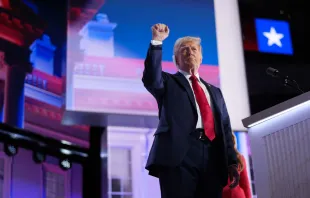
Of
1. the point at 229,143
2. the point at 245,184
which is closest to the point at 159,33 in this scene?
the point at 229,143

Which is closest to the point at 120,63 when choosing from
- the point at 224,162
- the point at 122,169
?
the point at 122,169

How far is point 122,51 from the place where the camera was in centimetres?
408

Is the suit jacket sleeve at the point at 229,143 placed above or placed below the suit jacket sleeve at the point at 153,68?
below

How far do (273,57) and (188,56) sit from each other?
2285 millimetres

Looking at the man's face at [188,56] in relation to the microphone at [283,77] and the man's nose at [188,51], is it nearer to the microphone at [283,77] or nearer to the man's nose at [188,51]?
the man's nose at [188,51]

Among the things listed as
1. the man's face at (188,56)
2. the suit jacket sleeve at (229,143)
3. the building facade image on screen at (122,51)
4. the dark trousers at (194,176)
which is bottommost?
the dark trousers at (194,176)

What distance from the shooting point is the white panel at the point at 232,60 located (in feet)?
13.8

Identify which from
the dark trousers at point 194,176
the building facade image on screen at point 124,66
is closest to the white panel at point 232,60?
the building facade image on screen at point 124,66

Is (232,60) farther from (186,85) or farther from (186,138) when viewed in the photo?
(186,138)

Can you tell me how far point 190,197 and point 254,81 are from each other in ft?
7.87

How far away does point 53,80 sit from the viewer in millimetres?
4191

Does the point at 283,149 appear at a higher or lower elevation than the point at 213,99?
lower

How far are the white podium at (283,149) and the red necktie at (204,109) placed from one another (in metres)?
0.36

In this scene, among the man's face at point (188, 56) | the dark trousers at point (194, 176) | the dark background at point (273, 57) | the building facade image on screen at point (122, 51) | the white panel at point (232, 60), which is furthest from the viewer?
the dark background at point (273, 57)
